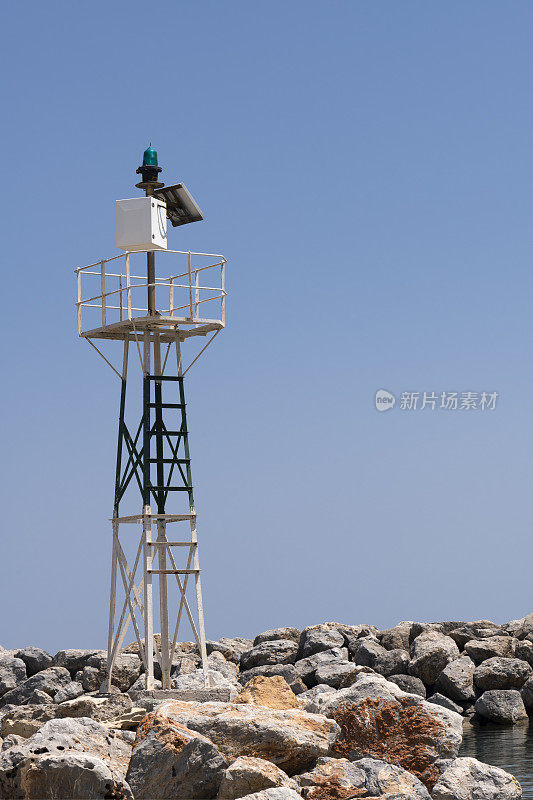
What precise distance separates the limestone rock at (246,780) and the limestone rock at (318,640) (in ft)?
62.9

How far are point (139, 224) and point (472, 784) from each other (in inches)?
567

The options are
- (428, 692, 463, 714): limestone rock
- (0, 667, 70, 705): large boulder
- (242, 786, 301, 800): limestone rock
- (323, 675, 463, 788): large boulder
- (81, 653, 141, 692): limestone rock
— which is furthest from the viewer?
(0, 667, 70, 705): large boulder

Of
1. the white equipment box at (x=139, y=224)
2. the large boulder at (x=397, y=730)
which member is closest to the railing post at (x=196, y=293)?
the white equipment box at (x=139, y=224)

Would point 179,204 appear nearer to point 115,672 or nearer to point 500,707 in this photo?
point 115,672

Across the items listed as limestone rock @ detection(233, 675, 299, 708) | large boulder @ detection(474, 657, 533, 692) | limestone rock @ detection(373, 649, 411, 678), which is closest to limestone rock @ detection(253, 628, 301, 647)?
limestone rock @ detection(373, 649, 411, 678)

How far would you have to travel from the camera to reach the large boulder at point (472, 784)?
1695 centimetres

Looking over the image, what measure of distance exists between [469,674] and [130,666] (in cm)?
951

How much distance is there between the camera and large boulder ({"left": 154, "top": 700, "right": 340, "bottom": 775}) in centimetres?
1702

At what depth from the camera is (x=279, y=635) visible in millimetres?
37781

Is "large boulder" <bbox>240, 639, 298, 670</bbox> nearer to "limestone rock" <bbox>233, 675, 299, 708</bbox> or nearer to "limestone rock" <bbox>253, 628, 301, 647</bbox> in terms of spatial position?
"limestone rock" <bbox>253, 628, 301, 647</bbox>

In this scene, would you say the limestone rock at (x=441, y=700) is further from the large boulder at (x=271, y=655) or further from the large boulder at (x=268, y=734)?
the large boulder at (x=268, y=734)

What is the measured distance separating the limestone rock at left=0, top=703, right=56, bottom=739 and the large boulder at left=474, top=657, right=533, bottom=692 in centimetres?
1485

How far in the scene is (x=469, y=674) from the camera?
33.3 metres

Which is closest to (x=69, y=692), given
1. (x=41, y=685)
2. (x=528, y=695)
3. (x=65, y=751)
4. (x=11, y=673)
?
(x=41, y=685)
